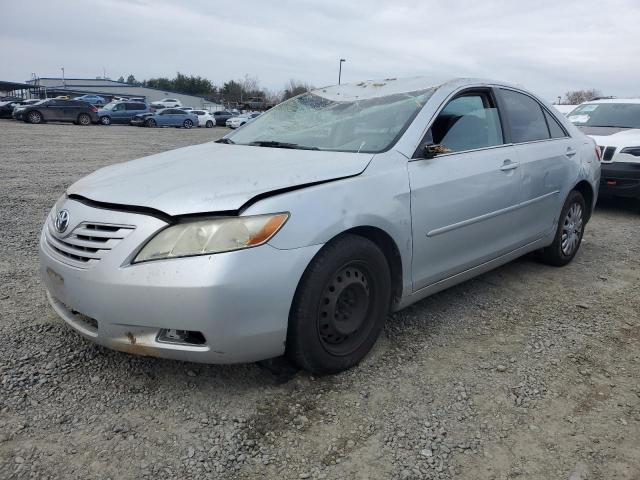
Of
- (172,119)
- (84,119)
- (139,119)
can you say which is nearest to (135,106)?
(139,119)

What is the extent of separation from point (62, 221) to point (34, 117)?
92.9 ft

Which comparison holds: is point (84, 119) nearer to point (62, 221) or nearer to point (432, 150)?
point (62, 221)

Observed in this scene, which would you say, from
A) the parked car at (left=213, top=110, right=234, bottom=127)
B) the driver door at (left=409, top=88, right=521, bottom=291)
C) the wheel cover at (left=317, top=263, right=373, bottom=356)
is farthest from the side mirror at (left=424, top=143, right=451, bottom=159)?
the parked car at (left=213, top=110, right=234, bottom=127)

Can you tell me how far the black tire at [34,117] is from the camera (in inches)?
1048

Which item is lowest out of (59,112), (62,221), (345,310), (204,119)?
(345,310)

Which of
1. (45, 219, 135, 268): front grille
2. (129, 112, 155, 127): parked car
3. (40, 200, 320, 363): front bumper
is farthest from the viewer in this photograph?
(129, 112, 155, 127): parked car

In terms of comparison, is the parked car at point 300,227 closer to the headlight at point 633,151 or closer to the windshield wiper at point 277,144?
the windshield wiper at point 277,144

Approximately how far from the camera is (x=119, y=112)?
31688 mm

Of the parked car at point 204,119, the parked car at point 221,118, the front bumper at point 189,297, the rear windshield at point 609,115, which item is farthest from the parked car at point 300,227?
the parked car at point 221,118

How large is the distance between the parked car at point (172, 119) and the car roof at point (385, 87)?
1188 inches

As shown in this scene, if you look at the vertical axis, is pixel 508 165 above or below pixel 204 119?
above

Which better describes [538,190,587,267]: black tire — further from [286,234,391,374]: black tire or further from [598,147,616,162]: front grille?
[598,147,616,162]: front grille

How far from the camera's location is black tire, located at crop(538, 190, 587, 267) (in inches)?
175

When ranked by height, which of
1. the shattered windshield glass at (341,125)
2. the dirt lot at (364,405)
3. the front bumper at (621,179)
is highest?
the shattered windshield glass at (341,125)
